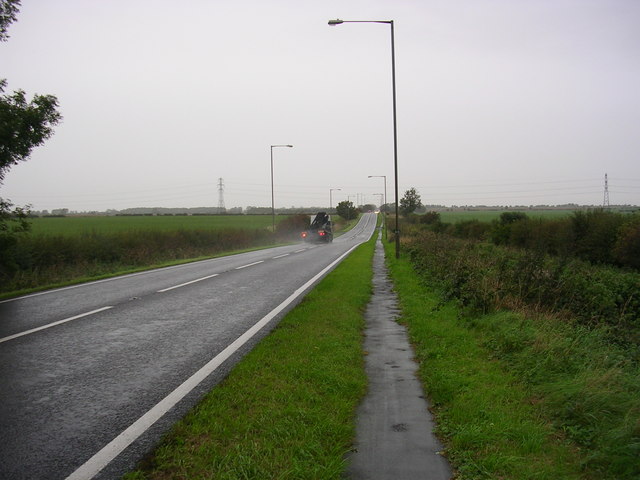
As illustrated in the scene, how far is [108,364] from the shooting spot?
19.0ft

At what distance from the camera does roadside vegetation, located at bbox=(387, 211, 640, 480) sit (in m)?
3.45

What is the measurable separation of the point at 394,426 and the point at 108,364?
3.59 metres

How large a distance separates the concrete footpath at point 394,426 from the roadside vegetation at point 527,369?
6.1 inches

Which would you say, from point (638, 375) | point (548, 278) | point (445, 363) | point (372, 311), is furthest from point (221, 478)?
point (548, 278)

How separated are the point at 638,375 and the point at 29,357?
708 centimetres

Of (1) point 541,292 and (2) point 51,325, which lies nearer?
(2) point 51,325

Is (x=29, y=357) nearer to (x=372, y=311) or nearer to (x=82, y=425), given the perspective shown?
(x=82, y=425)

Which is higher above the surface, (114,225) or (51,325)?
(114,225)

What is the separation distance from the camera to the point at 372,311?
957 centimetres

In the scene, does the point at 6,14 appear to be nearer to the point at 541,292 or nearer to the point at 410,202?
the point at 541,292

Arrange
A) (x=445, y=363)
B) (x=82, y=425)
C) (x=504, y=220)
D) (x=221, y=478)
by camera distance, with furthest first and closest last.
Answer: (x=504, y=220)
(x=445, y=363)
(x=82, y=425)
(x=221, y=478)

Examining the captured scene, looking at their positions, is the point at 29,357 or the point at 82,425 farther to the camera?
the point at 29,357

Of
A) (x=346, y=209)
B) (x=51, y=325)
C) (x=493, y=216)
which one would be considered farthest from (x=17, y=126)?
(x=346, y=209)

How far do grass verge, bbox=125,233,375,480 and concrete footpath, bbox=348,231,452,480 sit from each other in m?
0.14
